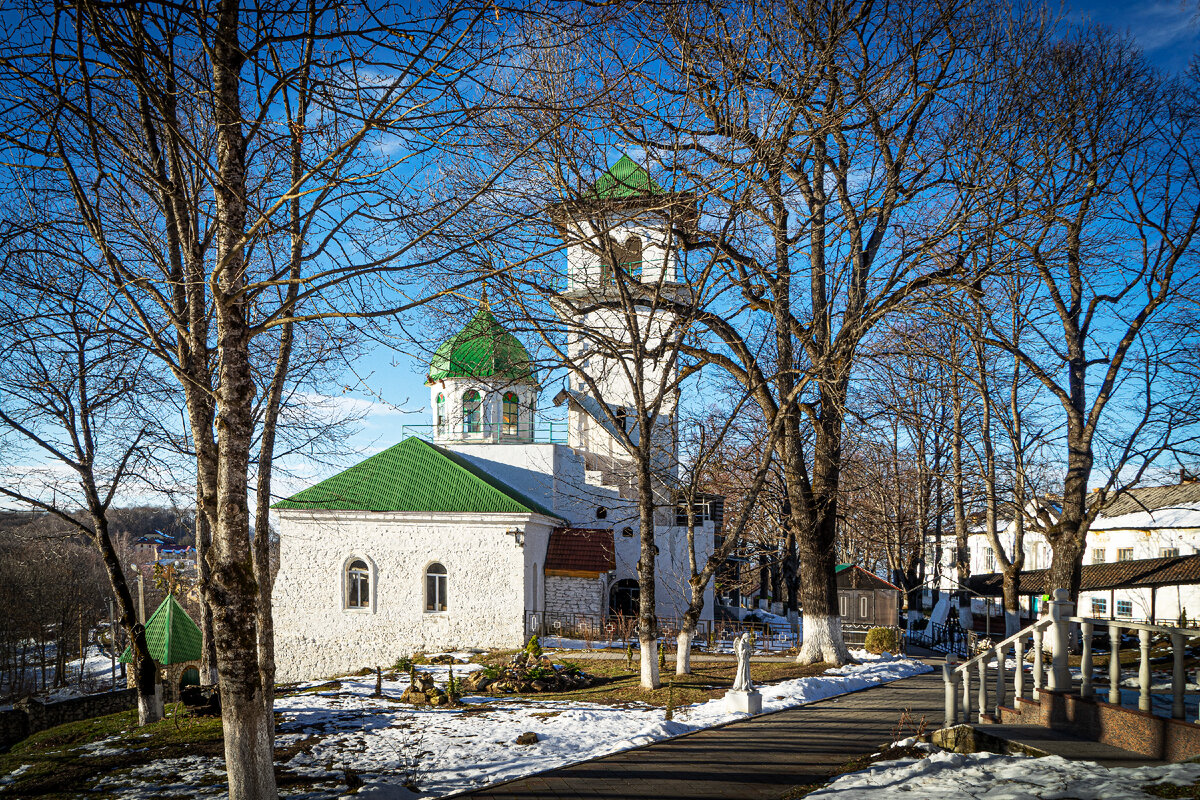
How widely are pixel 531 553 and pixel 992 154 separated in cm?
1817

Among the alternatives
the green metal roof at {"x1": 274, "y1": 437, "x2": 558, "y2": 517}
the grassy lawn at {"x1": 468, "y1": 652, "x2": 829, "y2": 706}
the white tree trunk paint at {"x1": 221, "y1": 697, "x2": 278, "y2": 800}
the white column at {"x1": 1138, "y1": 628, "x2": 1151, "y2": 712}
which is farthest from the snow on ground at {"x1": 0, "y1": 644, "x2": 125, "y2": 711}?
the white column at {"x1": 1138, "y1": 628, "x2": 1151, "y2": 712}

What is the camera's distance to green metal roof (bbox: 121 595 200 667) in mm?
15742

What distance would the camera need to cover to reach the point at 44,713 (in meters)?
Result: 18.0

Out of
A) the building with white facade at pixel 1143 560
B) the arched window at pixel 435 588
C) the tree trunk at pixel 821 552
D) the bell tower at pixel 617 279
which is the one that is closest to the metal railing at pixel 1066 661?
the bell tower at pixel 617 279

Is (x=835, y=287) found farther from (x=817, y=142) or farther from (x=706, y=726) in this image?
(x=706, y=726)

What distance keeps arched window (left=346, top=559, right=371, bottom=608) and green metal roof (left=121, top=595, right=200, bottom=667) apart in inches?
398

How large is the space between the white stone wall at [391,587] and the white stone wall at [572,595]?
1.72m

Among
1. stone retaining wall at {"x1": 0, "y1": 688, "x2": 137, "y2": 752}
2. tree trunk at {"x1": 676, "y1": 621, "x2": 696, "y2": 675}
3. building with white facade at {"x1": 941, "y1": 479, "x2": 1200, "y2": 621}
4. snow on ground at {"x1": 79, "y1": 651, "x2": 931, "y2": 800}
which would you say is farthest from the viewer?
building with white facade at {"x1": 941, "y1": 479, "x2": 1200, "y2": 621}

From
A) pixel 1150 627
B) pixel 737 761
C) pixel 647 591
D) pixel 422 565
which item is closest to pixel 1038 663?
pixel 1150 627

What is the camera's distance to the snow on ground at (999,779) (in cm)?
601

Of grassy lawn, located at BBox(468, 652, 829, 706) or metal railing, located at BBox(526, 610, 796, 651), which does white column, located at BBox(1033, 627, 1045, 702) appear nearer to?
grassy lawn, located at BBox(468, 652, 829, 706)

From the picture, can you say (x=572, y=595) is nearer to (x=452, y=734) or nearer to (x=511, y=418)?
(x=511, y=418)

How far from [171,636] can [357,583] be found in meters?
11.1

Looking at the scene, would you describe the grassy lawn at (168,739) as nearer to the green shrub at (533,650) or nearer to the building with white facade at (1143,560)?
the green shrub at (533,650)
